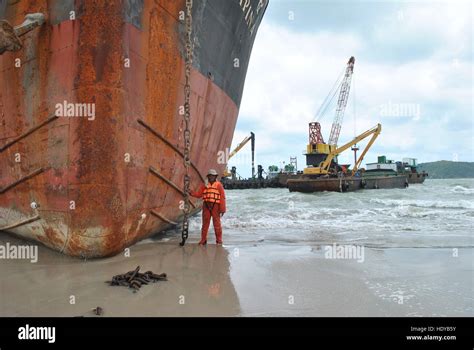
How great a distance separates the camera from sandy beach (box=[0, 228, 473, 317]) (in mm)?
2641

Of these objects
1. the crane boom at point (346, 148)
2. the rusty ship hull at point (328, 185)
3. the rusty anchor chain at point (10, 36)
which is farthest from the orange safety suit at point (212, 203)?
the crane boom at point (346, 148)

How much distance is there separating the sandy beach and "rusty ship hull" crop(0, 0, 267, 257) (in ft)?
1.43

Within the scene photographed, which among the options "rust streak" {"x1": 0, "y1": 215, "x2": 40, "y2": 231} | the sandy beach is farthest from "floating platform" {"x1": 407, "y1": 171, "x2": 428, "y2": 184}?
"rust streak" {"x1": 0, "y1": 215, "x2": 40, "y2": 231}

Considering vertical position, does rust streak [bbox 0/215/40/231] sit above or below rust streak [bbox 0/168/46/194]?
below

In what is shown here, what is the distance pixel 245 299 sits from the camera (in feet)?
9.36

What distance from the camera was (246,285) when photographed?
10.7ft

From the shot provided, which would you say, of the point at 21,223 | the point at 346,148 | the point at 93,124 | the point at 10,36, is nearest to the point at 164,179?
the point at 93,124

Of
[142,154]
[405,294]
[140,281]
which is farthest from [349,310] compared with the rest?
[142,154]

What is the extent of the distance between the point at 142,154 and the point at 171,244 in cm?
157

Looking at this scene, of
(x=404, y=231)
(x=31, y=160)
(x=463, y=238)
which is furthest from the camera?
(x=404, y=231)

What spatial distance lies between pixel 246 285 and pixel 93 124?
2.31 metres

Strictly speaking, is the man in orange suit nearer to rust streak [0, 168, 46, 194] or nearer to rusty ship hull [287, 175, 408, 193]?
rust streak [0, 168, 46, 194]

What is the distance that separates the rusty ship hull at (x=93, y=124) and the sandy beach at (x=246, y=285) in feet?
1.43
